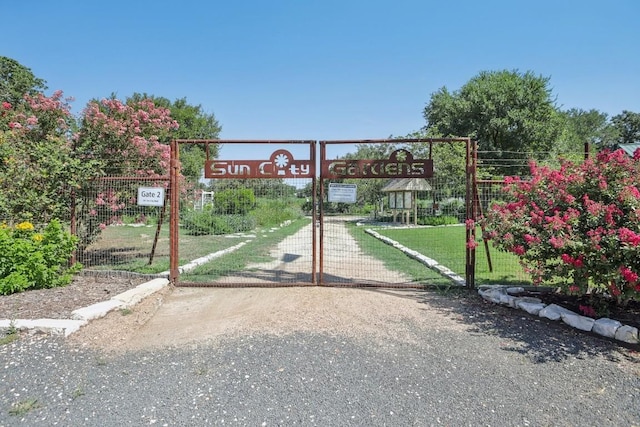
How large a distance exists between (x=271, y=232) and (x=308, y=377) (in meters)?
10.9

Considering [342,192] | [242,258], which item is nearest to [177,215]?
[342,192]

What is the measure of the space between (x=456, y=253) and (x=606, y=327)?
553 cm

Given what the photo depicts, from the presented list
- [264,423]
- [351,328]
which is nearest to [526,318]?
[351,328]

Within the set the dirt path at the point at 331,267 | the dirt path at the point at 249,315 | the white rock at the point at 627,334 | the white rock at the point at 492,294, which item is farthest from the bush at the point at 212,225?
the white rock at the point at 627,334

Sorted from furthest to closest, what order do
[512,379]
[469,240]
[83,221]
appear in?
[83,221]
[469,240]
[512,379]

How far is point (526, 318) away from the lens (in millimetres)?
4496

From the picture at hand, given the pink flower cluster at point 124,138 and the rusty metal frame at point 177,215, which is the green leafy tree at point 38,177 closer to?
the pink flower cluster at point 124,138

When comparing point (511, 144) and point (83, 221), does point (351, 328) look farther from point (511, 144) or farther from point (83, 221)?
point (511, 144)

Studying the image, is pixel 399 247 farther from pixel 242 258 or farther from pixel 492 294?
pixel 492 294

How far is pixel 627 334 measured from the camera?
149 inches

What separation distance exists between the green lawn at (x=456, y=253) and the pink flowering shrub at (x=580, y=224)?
5.63 ft

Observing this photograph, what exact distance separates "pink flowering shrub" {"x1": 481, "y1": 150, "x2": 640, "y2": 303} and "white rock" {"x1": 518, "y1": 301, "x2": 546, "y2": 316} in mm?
371

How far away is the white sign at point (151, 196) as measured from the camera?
6184 millimetres

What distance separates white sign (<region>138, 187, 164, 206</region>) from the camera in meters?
6.18
